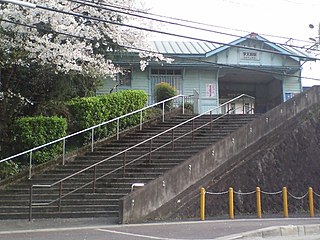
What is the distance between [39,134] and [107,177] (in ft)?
10.8

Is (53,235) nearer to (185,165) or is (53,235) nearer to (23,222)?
(23,222)

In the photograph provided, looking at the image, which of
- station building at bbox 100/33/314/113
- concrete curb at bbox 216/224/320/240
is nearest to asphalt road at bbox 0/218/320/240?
concrete curb at bbox 216/224/320/240

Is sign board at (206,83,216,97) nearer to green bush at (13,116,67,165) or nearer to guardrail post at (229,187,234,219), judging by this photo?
green bush at (13,116,67,165)

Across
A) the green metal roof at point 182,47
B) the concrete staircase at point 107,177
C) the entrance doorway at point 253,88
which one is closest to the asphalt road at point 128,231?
the concrete staircase at point 107,177

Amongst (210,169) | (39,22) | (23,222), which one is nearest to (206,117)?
(210,169)

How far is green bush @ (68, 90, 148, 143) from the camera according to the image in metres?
17.7

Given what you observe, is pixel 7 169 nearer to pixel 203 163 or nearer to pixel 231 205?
pixel 203 163

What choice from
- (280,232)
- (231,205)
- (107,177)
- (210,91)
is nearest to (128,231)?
(280,232)

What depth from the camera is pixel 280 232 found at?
33.9 ft

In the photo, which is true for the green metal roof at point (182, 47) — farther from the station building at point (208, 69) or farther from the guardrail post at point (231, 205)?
the guardrail post at point (231, 205)

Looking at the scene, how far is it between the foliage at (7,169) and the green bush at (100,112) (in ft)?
10.7

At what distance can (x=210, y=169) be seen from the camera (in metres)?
15.1

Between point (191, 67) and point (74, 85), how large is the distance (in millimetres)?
8491

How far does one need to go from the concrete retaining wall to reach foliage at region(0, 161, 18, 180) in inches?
203
